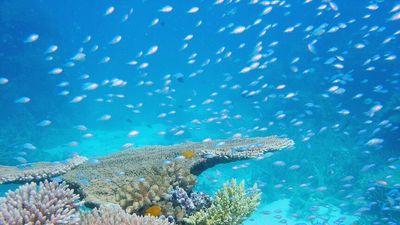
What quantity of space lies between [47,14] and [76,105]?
889cm

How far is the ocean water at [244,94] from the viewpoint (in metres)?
19.2

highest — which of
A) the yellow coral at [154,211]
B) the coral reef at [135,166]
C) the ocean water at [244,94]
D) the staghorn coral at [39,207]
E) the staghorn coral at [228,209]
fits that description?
the ocean water at [244,94]

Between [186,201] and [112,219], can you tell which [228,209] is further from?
[112,219]

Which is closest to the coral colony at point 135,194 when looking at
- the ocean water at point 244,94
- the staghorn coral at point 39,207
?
Answer: the staghorn coral at point 39,207

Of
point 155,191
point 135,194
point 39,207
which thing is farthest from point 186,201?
point 39,207

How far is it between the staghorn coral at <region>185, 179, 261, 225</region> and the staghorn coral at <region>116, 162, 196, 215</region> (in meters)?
0.53

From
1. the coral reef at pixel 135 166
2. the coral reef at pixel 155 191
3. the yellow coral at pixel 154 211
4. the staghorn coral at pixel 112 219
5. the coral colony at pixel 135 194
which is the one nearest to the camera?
the coral colony at pixel 135 194

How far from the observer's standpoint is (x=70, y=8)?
3412cm

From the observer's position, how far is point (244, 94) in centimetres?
1591

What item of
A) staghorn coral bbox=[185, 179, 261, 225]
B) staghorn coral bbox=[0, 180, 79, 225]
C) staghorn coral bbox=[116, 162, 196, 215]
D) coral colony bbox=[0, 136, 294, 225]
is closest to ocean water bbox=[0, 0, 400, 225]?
coral colony bbox=[0, 136, 294, 225]

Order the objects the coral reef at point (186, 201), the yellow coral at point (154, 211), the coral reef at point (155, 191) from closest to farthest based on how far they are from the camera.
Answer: the yellow coral at point (154, 211), the coral reef at point (155, 191), the coral reef at point (186, 201)

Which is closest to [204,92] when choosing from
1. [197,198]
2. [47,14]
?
[47,14]

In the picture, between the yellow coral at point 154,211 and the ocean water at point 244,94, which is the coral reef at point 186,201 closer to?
the yellow coral at point 154,211

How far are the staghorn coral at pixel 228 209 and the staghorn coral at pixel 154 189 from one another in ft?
1.73
